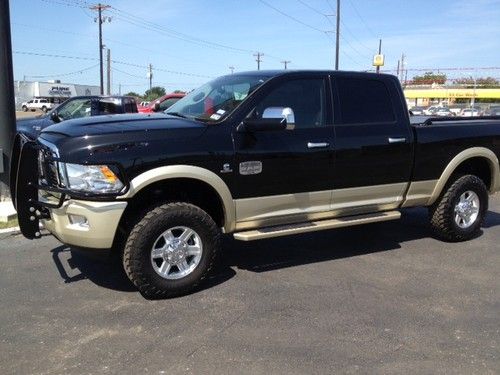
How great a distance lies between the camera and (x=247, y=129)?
4.82 metres

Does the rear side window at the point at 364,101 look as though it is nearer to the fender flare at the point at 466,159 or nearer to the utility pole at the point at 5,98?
the fender flare at the point at 466,159

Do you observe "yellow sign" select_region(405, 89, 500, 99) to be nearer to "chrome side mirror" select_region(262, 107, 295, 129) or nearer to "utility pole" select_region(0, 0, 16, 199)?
"utility pole" select_region(0, 0, 16, 199)

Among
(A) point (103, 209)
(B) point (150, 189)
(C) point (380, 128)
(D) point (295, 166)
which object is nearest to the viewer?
(A) point (103, 209)

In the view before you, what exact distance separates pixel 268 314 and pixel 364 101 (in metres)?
2.59

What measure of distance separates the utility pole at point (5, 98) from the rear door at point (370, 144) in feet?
15.6

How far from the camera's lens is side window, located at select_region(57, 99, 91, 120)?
42.9 feet

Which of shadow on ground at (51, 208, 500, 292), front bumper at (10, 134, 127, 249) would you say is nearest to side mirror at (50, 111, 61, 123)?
shadow on ground at (51, 208, 500, 292)

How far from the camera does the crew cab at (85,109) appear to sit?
12.4m

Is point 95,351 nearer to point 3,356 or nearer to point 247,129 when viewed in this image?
point 3,356

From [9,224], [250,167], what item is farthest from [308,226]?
[9,224]

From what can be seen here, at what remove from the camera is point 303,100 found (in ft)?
17.7

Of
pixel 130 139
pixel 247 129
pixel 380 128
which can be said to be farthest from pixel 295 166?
pixel 130 139

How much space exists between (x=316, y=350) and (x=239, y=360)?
540 mm

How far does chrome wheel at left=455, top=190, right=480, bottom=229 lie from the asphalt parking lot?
0.49m
